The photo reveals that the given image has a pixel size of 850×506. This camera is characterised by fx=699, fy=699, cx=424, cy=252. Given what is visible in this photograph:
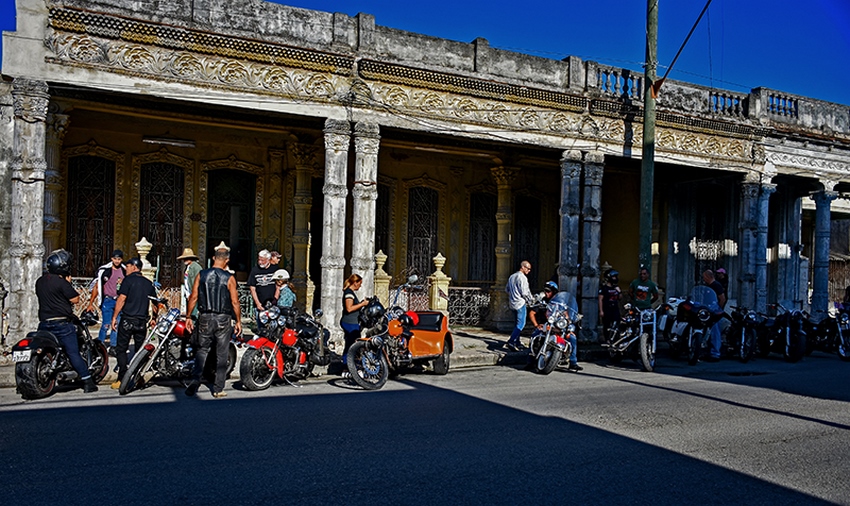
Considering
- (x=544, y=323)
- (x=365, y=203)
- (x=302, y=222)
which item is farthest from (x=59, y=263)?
(x=302, y=222)

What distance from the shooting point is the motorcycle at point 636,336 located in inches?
457

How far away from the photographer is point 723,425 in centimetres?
723

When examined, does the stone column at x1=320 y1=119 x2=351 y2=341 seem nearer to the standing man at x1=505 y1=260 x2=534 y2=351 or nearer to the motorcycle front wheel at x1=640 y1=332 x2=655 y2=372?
the standing man at x1=505 y1=260 x2=534 y2=351

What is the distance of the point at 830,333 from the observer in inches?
599

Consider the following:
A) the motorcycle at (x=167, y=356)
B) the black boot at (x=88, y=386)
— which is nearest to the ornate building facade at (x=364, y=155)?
the black boot at (x=88, y=386)

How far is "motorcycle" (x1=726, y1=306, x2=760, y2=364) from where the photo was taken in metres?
13.5

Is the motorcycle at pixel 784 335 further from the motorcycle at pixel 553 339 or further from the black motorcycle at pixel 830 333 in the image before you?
the motorcycle at pixel 553 339

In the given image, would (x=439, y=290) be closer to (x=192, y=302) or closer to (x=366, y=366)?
(x=366, y=366)

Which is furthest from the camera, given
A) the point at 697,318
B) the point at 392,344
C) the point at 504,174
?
the point at 504,174

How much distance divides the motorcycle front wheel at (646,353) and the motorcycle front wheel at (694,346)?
142 cm

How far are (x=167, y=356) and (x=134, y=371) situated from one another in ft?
1.79

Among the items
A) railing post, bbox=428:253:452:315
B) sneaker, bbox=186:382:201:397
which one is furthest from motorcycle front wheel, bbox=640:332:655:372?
sneaker, bbox=186:382:201:397

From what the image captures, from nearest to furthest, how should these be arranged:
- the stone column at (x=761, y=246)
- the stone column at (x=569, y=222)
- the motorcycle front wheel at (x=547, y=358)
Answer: the motorcycle front wheel at (x=547, y=358)
the stone column at (x=569, y=222)
the stone column at (x=761, y=246)

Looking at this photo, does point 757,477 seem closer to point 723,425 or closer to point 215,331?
point 723,425
